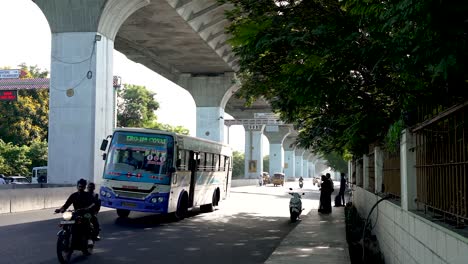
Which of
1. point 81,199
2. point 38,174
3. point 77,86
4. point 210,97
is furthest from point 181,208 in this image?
point 210,97

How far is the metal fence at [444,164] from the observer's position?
4820mm

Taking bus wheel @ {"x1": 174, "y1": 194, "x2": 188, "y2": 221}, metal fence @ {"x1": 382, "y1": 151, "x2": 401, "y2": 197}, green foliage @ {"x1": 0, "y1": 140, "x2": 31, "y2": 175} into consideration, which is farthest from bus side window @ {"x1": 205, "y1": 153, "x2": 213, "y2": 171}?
green foliage @ {"x1": 0, "y1": 140, "x2": 31, "y2": 175}

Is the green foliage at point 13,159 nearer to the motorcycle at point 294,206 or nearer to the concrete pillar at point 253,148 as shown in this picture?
the concrete pillar at point 253,148

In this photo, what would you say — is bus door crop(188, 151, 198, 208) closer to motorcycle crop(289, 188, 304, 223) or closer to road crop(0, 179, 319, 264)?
road crop(0, 179, 319, 264)

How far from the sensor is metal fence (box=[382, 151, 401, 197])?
29.8 ft

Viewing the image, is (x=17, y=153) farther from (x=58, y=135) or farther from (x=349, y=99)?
(x=349, y=99)

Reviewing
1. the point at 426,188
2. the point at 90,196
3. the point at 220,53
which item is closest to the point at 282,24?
the point at 426,188

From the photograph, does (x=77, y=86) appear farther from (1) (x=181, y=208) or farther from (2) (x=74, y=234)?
(2) (x=74, y=234)

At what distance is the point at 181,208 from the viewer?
18000 mm

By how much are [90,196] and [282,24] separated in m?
4.73

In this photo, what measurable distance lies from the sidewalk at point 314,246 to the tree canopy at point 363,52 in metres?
2.50

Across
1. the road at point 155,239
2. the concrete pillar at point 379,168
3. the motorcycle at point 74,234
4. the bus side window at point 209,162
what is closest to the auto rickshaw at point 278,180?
the bus side window at point 209,162

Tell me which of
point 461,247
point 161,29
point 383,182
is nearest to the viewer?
point 461,247

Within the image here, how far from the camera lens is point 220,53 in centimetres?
4384
